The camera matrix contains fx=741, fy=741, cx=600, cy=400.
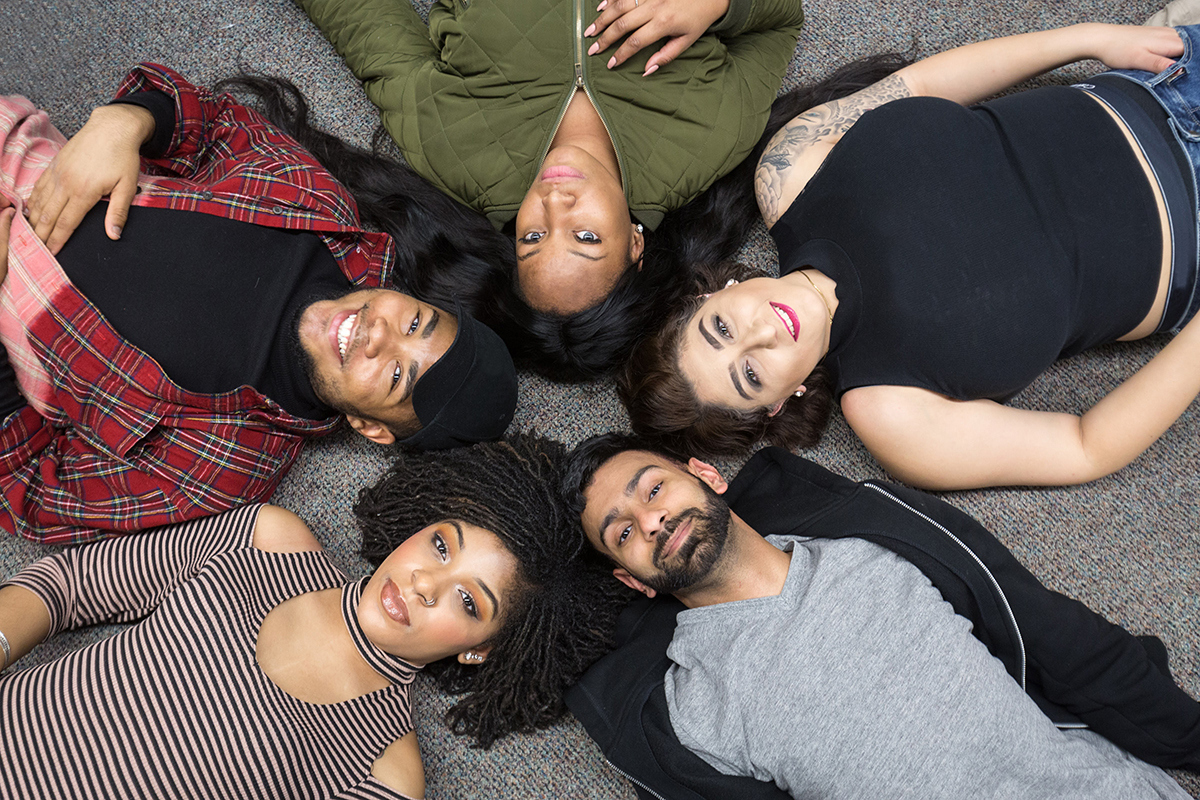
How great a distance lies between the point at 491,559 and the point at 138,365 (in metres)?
0.92

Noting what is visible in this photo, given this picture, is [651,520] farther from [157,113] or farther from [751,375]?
[157,113]

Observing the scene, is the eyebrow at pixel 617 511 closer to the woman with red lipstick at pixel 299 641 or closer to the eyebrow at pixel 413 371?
the woman with red lipstick at pixel 299 641

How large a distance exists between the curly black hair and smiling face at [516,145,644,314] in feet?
1.21

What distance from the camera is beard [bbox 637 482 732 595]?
1503 millimetres

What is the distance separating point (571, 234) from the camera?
5.58 ft

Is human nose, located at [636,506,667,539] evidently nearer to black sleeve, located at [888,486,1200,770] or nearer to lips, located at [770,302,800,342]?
lips, located at [770,302,800,342]

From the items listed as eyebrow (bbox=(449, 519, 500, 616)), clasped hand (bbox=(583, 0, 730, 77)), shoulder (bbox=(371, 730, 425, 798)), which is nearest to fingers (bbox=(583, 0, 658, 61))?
clasped hand (bbox=(583, 0, 730, 77))

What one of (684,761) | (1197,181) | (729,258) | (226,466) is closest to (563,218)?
(729,258)

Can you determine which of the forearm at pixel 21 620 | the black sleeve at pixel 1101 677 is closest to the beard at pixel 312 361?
the forearm at pixel 21 620

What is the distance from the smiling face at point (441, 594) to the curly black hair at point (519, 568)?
0.14 ft

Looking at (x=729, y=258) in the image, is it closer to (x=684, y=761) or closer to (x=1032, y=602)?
(x=1032, y=602)

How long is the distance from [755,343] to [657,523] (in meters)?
0.45

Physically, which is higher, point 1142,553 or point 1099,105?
point 1099,105

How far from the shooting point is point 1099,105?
174 centimetres
